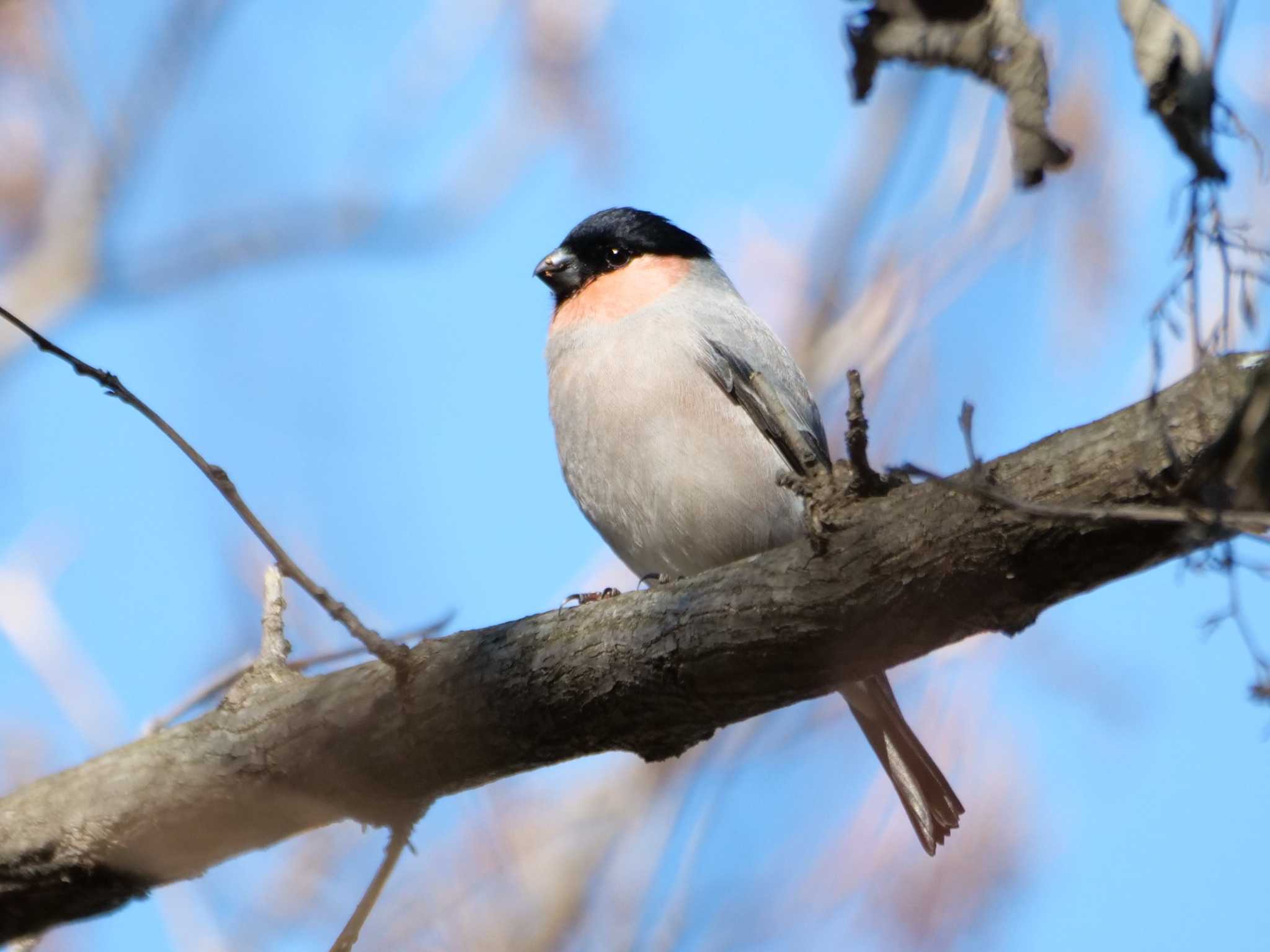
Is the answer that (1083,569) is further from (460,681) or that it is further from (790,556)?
(460,681)

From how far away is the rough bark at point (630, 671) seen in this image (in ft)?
7.99

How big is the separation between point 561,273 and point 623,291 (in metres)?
0.49

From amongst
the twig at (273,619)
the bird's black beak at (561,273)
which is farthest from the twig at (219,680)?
the bird's black beak at (561,273)

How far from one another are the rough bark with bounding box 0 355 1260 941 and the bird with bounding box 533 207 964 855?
4.36ft

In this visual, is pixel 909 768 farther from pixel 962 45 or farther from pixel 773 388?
pixel 962 45

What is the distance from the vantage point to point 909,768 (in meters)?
4.56

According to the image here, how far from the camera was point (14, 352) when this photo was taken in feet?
20.2

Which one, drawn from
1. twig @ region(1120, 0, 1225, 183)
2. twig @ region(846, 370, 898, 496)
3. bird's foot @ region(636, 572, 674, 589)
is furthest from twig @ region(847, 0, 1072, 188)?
bird's foot @ region(636, 572, 674, 589)

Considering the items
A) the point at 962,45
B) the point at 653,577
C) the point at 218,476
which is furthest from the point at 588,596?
the point at 962,45

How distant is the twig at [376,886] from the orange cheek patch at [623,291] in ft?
7.73

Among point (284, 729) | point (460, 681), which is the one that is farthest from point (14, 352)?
point (460, 681)

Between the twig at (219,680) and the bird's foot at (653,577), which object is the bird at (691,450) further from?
the twig at (219,680)

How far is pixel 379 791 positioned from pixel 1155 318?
7.51 feet

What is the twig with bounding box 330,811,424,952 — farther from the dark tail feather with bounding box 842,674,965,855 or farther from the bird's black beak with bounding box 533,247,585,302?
the bird's black beak with bounding box 533,247,585,302
